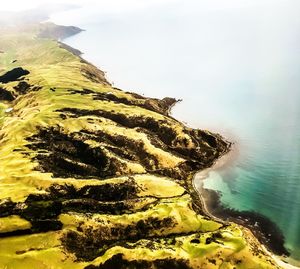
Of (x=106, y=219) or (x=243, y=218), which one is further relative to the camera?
(x=243, y=218)

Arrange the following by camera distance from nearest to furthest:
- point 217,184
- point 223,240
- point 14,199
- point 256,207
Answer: point 223,240 → point 14,199 → point 256,207 → point 217,184

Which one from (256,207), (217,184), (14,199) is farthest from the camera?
(217,184)

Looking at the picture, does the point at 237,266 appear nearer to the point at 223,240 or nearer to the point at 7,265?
the point at 223,240

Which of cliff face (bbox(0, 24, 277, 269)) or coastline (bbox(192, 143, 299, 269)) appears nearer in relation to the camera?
cliff face (bbox(0, 24, 277, 269))

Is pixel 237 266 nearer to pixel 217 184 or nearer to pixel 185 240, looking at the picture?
pixel 185 240

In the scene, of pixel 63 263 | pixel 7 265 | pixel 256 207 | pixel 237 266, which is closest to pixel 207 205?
pixel 256 207

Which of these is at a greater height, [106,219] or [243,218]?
[106,219]

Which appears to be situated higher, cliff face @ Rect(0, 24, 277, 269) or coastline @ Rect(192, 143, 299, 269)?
cliff face @ Rect(0, 24, 277, 269)

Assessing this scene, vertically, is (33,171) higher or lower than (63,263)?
higher

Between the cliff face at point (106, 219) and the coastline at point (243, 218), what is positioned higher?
the cliff face at point (106, 219)

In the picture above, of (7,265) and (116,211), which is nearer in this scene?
(7,265)

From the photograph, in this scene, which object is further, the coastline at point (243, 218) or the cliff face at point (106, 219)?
the coastline at point (243, 218)
